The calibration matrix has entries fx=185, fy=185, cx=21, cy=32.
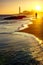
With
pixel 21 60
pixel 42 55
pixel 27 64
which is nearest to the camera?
pixel 27 64

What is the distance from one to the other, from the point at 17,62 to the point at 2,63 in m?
0.58

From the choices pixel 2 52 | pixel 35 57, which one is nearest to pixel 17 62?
pixel 35 57

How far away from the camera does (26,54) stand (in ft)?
27.8

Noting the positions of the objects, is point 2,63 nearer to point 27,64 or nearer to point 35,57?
point 27,64

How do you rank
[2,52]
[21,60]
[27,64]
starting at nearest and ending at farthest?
[27,64]
[21,60]
[2,52]

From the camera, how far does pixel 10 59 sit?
7633 millimetres

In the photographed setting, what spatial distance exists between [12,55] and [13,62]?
3.79 ft

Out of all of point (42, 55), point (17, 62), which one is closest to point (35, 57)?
point (42, 55)

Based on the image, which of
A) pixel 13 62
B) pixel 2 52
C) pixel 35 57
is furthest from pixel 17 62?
pixel 2 52

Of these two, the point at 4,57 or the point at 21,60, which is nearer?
the point at 21,60

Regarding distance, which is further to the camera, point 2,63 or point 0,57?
point 0,57

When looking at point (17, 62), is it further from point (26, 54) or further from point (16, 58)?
point (26, 54)

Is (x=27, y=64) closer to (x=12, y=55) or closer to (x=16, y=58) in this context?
(x=16, y=58)

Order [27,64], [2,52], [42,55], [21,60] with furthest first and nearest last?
1. [2,52]
2. [42,55]
3. [21,60]
4. [27,64]
